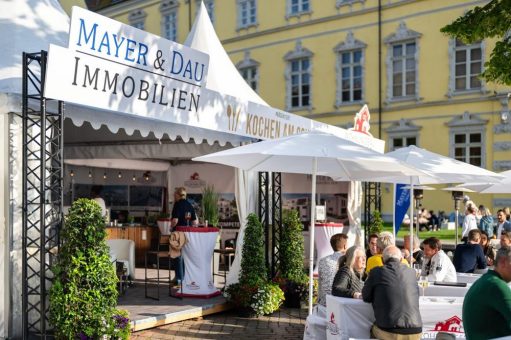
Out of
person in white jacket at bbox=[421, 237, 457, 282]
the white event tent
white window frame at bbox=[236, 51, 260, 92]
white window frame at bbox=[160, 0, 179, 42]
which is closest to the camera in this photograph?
the white event tent

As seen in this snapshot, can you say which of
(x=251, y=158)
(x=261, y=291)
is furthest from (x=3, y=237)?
(x=261, y=291)

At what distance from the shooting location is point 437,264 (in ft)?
24.3

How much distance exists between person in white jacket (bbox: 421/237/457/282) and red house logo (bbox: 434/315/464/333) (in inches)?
50.9

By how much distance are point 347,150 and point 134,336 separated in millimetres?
3319

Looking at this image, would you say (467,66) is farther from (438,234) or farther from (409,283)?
(409,283)

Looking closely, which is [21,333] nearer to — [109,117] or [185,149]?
[109,117]

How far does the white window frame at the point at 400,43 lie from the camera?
24.4 meters

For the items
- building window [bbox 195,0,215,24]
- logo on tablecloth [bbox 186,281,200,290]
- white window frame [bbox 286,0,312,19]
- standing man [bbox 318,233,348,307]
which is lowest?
logo on tablecloth [bbox 186,281,200,290]

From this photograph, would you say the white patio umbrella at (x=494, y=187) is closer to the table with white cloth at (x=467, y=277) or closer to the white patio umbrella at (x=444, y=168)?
the white patio umbrella at (x=444, y=168)

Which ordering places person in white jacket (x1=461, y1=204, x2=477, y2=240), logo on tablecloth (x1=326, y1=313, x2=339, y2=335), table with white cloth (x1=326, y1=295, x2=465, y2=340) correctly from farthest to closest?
person in white jacket (x1=461, y1=204, x2=477, y2=240) < logo on tablecloth (x1=326, y1=313, x2=339, y2=335) < table with white cloth (x1=326, y1=295, x2=465, y2=340)

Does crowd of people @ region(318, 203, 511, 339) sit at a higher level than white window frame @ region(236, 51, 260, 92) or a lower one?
lower

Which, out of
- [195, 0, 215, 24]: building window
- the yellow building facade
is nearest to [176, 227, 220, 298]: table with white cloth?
the yellow building facade

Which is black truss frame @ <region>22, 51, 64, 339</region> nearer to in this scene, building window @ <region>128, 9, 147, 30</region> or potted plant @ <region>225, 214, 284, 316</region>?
potted plant @ <region>225, 214, 284, 316</region>

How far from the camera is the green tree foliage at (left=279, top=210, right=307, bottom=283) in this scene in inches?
371
